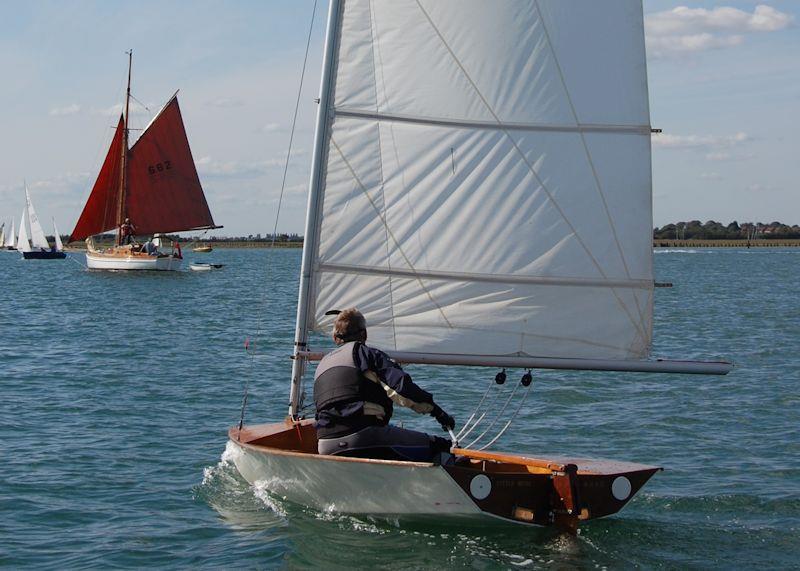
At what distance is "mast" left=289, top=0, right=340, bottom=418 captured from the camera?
10461 mm

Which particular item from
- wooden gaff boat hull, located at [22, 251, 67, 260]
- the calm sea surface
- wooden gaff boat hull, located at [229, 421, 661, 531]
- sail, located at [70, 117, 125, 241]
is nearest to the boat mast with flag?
sail, located at [70, 117, 125, 241]

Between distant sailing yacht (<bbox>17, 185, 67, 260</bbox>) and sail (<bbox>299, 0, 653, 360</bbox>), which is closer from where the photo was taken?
sail (<bbox>299, 0, 653, 360</bbox>)

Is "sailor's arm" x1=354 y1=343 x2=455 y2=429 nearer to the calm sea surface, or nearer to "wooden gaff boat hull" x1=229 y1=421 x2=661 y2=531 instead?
"wooden gaff boat hull" x1=229 y1=421 x2=661 y2=531

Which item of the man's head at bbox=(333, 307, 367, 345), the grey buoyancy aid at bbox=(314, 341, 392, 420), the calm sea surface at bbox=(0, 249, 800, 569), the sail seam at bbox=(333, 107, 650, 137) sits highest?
the sail seam at bbox=(333, 107, 650, 137)

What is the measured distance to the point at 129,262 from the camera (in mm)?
66438

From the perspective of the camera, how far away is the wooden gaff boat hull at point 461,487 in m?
9.12

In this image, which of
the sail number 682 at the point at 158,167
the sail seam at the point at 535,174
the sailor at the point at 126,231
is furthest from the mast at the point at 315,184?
the sailor at the point at 126,231

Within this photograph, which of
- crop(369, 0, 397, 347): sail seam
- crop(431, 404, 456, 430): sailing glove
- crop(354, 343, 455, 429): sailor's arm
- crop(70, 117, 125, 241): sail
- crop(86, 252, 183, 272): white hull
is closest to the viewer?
Answer: crop(354, 343, 455, 429): sailor's arm

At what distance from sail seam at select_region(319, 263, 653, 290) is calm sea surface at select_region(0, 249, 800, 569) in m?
2.19

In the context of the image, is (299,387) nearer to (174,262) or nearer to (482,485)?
(482,485)

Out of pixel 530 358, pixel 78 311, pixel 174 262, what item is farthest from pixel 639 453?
pixel 174 262

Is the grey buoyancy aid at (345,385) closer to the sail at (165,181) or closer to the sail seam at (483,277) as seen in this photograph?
the sail seam at (483,277)

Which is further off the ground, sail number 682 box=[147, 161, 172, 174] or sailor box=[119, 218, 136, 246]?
sail number 682 box=[147, 161, 172, 174]

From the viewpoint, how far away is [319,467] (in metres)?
9.66
